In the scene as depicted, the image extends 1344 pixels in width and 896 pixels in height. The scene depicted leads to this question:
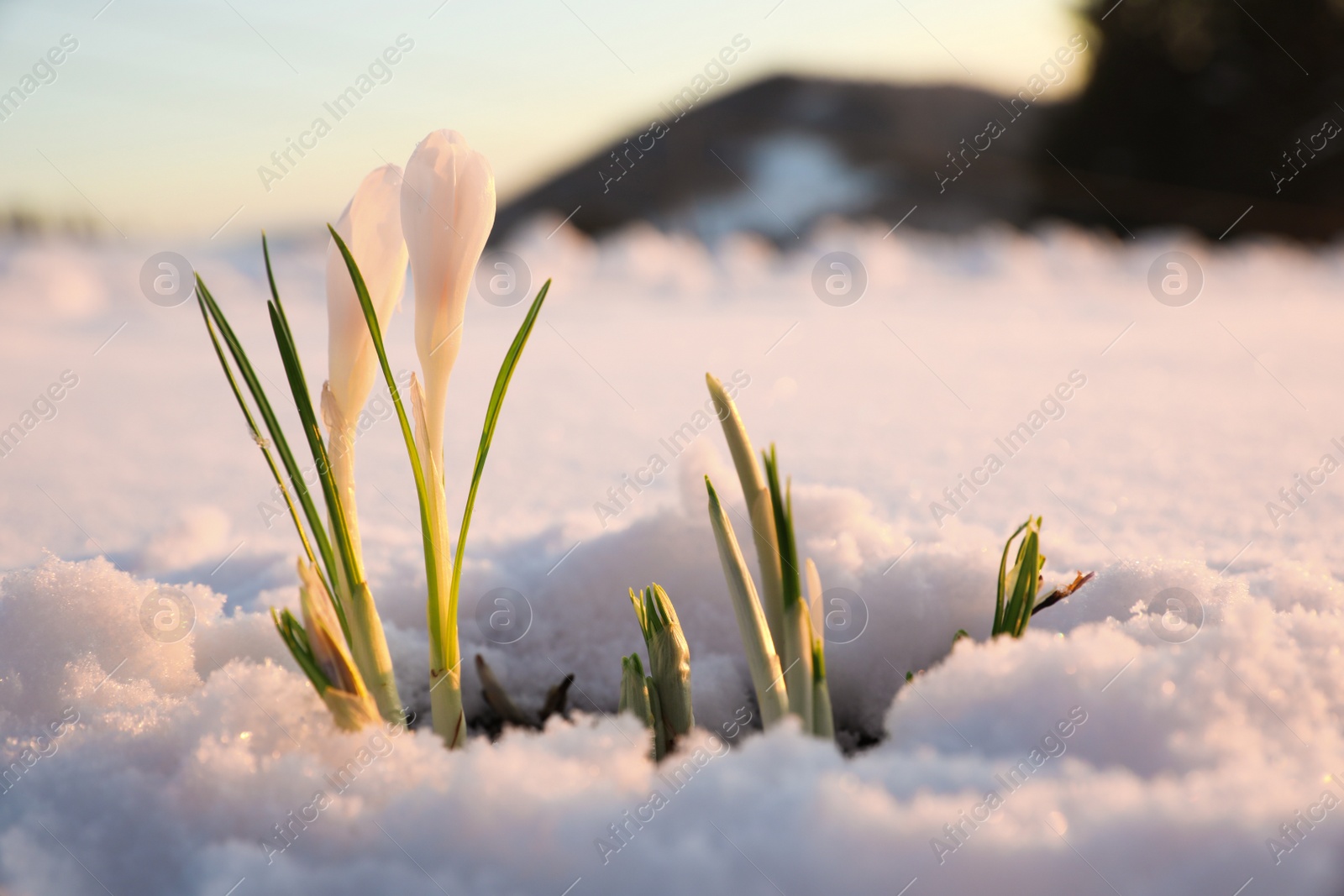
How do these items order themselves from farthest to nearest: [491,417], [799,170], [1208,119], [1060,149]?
[1060,149] < [1208,119] < [799,170] < [491,417]

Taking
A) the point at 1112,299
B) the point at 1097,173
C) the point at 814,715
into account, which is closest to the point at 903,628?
the point at 814,715

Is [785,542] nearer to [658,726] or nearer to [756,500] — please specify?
[756,500]

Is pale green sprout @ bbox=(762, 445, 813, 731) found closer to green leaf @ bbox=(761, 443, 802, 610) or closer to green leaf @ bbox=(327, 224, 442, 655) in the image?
green leaf @ bbox=(761, 443, 802, 610)

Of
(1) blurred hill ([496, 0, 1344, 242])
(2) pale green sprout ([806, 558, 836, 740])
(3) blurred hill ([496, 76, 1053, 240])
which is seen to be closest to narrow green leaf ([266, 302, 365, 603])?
(2) pale green sprout ([806, 558, 836, 740])

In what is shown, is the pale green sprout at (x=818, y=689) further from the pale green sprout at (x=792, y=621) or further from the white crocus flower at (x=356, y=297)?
the white crocus flower at (x=356, y=297)

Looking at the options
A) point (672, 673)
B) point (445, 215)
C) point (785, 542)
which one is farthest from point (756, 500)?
point (445, 215)

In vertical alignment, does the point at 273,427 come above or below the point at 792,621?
above

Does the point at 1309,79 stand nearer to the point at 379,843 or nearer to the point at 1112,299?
the point at 1112,299
